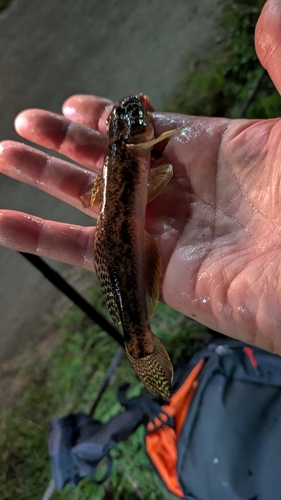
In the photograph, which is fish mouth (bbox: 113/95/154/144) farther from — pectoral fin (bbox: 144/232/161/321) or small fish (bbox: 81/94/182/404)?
pectoral fin (bbox: 144/232/161/321)

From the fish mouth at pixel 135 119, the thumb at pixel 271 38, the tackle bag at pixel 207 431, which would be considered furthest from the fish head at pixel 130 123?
the tackle bag at pixel 207 431

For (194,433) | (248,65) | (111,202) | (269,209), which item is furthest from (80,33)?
(194,433)

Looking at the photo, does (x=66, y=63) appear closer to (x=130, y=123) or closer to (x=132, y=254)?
(x=130, y=123)

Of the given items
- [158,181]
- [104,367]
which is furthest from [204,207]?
[104,367]

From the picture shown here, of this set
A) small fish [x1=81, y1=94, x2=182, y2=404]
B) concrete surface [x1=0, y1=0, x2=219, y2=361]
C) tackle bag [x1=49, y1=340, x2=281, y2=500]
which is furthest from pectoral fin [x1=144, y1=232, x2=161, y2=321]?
concrete surface [x1=0, y1=0, x2=219, y2=361]

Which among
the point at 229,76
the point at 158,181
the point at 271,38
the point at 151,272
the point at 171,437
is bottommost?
the point at 171,437

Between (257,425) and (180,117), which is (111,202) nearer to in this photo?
(180,117)

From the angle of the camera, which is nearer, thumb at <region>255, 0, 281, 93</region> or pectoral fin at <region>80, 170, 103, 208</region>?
thumb at <region>255, 0, 281, 93</region>
